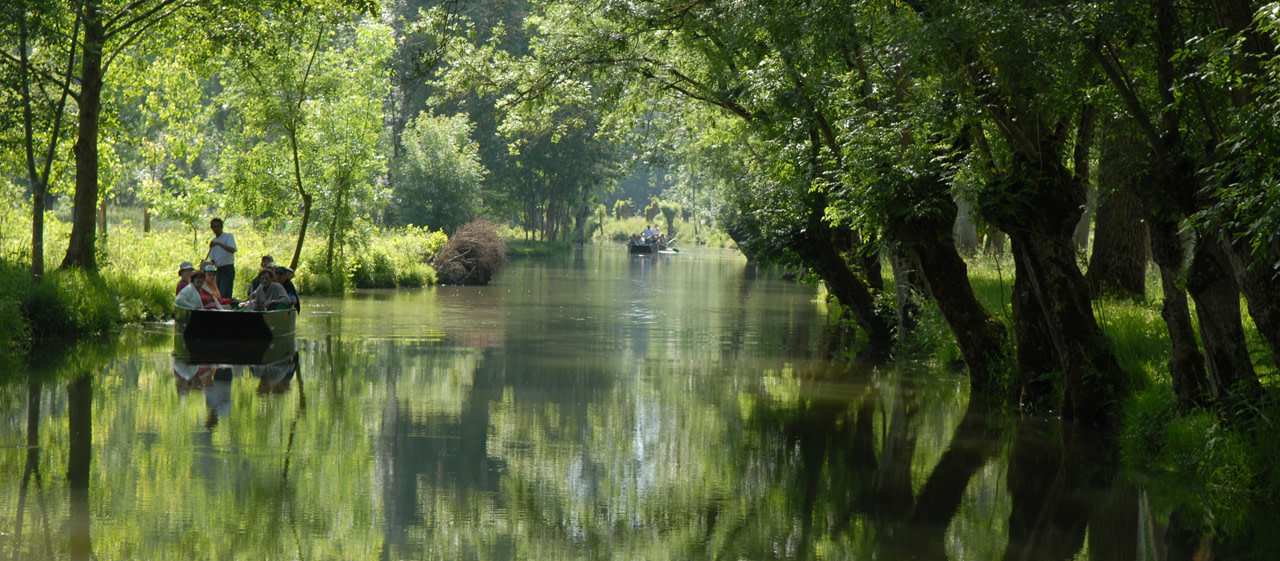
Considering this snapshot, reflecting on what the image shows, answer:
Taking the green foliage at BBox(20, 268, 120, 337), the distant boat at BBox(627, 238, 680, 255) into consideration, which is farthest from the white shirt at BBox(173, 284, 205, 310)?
the distant boat at BBox(627, 238, 680, 255)

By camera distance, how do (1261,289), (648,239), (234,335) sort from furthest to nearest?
(648,239)
(234,335)
(1261,289)

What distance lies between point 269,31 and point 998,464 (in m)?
15.8

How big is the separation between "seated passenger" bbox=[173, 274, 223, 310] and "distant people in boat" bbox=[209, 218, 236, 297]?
162cm

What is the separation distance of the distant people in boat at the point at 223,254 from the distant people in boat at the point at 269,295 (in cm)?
148

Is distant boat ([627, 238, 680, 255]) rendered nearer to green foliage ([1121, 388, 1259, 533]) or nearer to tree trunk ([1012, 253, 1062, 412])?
tree trunk ([1012, 253, 1062, 412])

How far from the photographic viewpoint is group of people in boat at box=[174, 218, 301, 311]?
60.1 feet

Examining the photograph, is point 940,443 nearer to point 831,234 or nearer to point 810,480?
point 810,480

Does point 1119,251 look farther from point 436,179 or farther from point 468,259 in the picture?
point 436,179

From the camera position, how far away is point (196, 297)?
59.6 feet

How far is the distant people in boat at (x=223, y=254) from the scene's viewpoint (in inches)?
802

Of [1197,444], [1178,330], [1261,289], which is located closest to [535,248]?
[1178,330]

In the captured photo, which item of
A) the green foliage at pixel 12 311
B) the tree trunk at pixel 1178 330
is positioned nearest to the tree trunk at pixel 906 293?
the tree trunk at pixel 1178 330

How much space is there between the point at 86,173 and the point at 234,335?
4.55m

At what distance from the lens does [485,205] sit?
193ft
